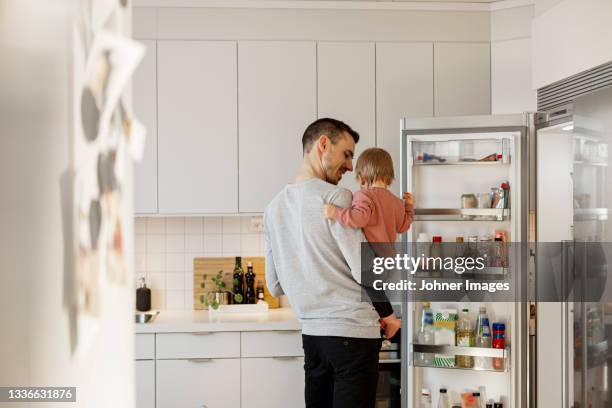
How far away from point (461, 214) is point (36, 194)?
2994 millimetres

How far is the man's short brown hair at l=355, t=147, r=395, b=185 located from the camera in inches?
120

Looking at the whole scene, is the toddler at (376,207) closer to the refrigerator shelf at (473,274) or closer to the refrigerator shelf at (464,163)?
the refrigerator shelf at (464,163)

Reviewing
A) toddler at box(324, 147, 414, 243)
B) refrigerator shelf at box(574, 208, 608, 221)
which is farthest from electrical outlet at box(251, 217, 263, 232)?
refrigerator shelf at box(574, 208, 608, 221)

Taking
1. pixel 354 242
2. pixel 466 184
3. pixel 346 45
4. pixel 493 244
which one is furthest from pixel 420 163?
pixel 354 242

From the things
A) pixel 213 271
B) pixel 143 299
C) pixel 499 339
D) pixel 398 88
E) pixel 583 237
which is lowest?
pixel 499 339

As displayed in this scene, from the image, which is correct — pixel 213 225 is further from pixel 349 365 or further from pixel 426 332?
pixel 349 365

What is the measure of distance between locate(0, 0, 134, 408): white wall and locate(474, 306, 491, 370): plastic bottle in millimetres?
2993

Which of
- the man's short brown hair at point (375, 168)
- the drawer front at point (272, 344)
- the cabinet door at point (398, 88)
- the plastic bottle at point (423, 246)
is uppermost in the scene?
the cabinet door at point (398, 88)

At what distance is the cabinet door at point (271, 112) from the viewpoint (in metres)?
4.05

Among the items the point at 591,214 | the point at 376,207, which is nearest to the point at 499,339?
the point at 591,214

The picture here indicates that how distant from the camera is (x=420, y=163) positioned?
3.62m

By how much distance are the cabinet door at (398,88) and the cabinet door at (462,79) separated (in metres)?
0.06

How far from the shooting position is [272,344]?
3850 millimetres

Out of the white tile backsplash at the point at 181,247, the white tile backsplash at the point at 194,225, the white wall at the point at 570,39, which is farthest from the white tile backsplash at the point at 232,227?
the white wall at the point at 570,39
